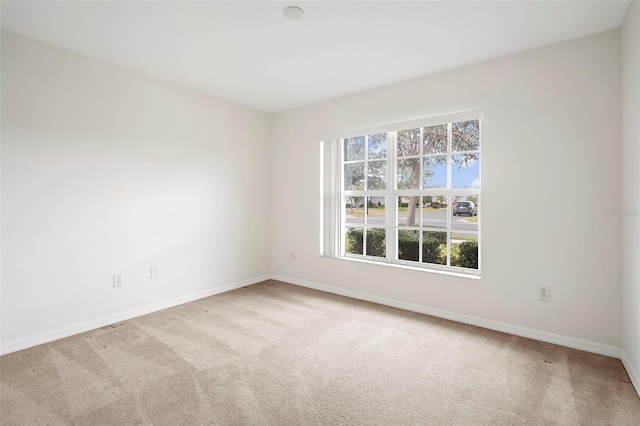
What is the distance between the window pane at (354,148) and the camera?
409cm

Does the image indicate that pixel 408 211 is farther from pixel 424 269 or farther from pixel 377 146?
pixel 377 146

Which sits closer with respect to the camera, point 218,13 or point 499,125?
point 218,13

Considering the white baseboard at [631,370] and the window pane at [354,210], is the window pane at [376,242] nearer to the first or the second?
the window pane at [354,210]

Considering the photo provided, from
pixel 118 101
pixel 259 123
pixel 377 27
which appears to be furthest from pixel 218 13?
pixel 259 123

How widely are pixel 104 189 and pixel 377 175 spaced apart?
117 inches

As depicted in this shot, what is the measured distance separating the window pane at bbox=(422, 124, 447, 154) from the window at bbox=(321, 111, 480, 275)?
0.03ft

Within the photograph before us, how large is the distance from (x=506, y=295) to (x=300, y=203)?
2.75 m

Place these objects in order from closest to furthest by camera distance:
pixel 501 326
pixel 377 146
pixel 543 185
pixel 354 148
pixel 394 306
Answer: pixel 543 185 < pixel 501 326 < pixel 394 306 < pixel 377 146 < pixel 354 148

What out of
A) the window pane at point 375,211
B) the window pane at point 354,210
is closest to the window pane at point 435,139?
the window pane at point 375,211

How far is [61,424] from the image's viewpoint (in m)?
1.71

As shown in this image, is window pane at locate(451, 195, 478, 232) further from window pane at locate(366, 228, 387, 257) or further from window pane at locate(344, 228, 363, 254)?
window pane at locate(344, 228, 363, 254)

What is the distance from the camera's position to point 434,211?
11.4 ft

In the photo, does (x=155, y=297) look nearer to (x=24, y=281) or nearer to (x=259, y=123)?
(x=24, y=281)

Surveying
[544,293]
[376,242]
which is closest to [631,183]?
[544,293]
